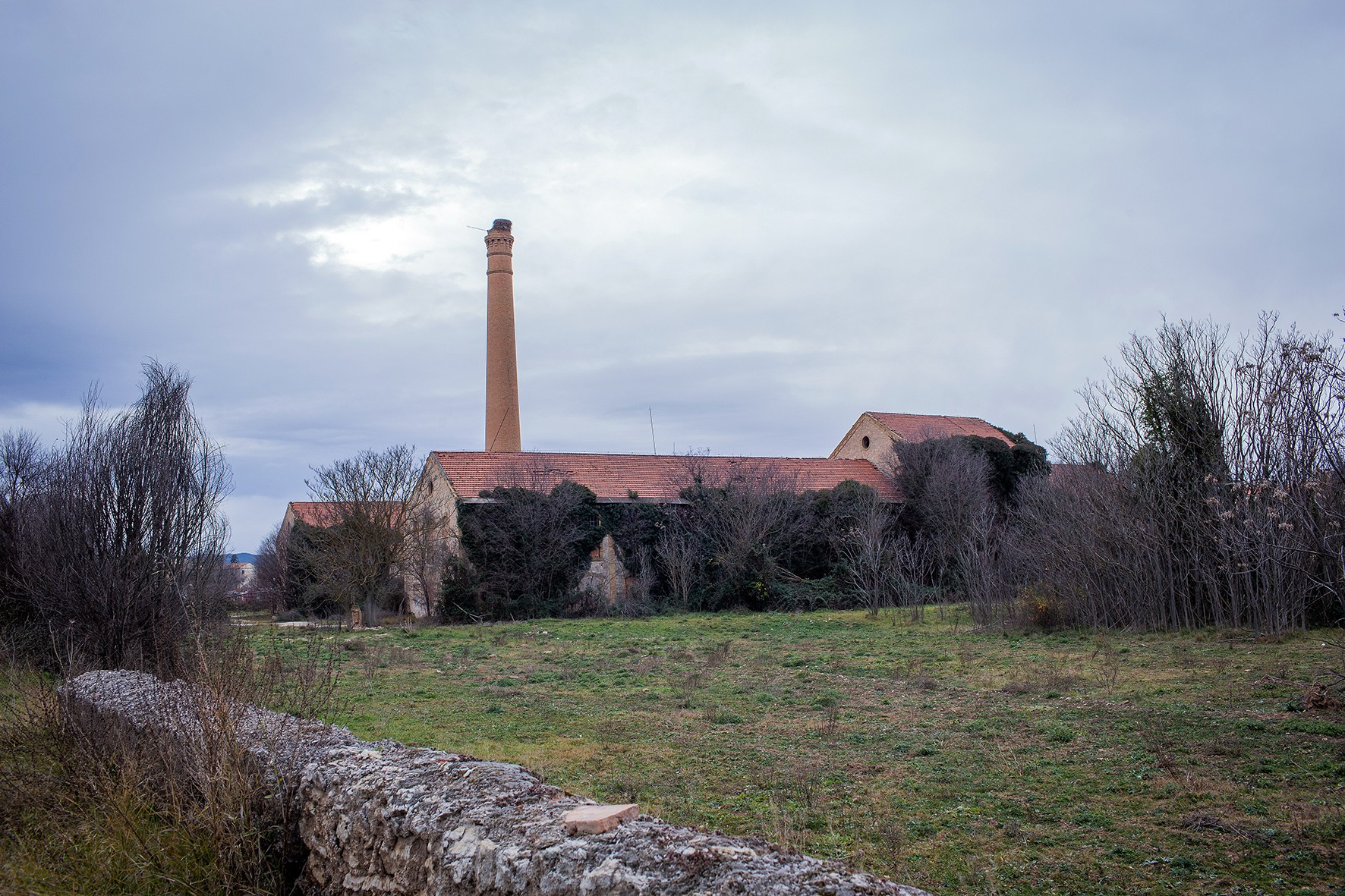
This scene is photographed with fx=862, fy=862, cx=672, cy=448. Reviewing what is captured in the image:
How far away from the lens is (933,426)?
3638 cm

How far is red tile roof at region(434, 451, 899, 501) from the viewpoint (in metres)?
29.9

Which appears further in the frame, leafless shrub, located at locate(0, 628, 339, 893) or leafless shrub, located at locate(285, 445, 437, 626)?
leafless shrub, located at locate(285, 445, 437, 626)

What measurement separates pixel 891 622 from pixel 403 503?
51.5ft

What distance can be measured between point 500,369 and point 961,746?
31.0 metres

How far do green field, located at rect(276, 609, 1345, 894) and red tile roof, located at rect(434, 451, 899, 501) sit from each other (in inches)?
567

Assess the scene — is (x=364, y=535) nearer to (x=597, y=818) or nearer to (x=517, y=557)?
(x=517, y=557)

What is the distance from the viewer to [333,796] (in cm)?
443

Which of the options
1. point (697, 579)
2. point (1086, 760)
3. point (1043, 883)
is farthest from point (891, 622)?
point (1043, 883)

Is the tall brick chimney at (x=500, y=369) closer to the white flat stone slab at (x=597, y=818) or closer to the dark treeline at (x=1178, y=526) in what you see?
the dark treeline at (x=1178, y=526)

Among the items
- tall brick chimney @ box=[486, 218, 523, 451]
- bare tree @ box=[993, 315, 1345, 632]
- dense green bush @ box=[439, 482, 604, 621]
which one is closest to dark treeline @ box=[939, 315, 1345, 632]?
bare tree @ box=[993, 315, 1345, 632]

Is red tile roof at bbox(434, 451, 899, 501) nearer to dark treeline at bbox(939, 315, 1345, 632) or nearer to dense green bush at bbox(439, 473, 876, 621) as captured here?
dense green bush at bbox(439, 473, 876, 621)

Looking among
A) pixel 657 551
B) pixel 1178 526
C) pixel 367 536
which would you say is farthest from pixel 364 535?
pixel 1178 526

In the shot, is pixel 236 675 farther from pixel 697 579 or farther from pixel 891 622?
pixel 697 579

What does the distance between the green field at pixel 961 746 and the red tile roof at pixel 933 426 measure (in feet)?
64.9
